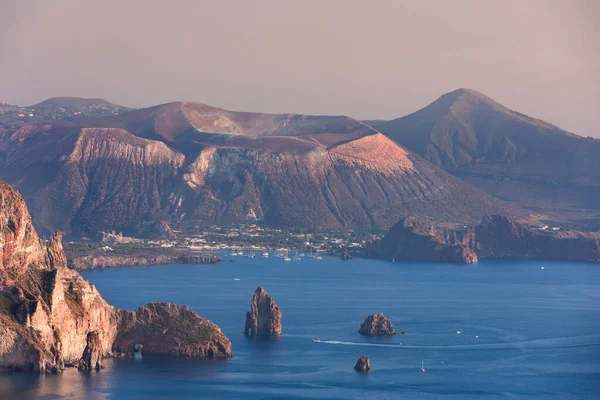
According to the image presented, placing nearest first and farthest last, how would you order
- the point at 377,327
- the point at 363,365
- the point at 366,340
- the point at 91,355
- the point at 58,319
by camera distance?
the point at 58,319 < the point at 91,355 < the point at 363,365 < the point at 366,340 < the point at 377,327

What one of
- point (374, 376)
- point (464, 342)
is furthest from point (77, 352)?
point (464, 342)

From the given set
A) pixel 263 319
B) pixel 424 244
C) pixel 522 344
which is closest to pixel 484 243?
pixel 424 244

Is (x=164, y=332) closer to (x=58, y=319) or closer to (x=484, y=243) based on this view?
(x=58, y=319)

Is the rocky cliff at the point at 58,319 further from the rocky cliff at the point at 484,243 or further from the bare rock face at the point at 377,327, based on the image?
the rocky cliff at the point at 484,243

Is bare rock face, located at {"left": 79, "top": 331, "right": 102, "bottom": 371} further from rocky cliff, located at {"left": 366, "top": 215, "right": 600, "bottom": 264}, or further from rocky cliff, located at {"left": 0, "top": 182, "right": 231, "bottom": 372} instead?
rocky cliff, located at {"left": 366, "top": 215, "right": 600, "bottom": 264}

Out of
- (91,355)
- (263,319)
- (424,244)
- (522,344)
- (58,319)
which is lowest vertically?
(91,355)

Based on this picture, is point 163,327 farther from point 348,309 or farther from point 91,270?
point 91,270
